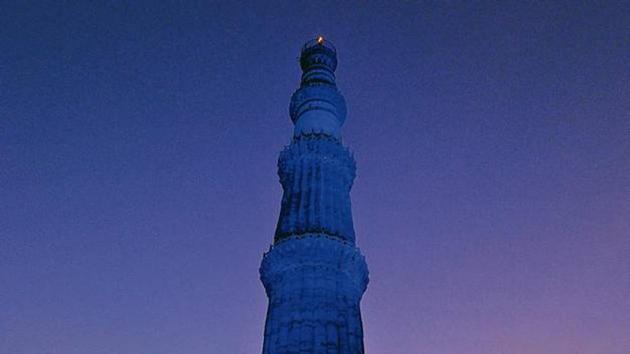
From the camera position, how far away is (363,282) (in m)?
29.6

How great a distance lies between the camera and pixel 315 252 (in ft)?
91.9

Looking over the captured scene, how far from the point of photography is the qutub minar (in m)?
26.1

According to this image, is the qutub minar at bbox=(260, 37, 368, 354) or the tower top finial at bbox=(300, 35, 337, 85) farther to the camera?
the tower top finial at bbox=(300, 35, 337, 85)

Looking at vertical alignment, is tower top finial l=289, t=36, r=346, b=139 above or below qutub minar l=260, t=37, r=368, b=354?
above

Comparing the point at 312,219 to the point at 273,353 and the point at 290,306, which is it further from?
the point at 273,353

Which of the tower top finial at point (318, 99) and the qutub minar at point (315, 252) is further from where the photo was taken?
the tower top finial at point (318, 99)

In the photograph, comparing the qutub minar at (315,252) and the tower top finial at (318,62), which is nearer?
the qutub minar at (315,252)

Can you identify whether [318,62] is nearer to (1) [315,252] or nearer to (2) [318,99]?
(2) [318,99]

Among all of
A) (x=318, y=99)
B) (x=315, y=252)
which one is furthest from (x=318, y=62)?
(x=315, y=252)

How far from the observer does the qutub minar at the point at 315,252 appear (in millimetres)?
26109

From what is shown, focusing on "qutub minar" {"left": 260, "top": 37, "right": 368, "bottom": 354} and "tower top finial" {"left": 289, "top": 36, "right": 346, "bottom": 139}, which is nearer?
"qutub minar" {"left": 260, "top": 37, "right": 368, "bottom": 354}

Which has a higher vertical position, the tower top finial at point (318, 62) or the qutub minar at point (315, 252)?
the tower top finial at point (318, 62)

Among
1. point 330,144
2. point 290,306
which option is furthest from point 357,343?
point 330,144

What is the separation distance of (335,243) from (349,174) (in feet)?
19.1
